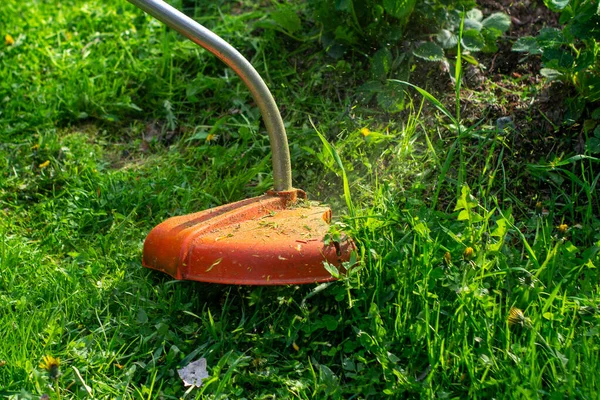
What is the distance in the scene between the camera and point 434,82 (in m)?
3.35

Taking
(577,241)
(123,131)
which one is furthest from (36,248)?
(577,241)

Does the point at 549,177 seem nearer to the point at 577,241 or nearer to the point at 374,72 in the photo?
the point at 577,241

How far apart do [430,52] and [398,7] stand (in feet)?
0.79

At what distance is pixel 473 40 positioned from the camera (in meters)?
3.26

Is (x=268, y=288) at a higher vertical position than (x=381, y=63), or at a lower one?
lower

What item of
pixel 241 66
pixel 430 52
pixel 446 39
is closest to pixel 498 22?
pixel 446 39

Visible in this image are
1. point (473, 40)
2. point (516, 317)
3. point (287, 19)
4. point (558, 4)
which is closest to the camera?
point (516, 317)

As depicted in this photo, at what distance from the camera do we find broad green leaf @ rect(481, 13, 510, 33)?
3286 mm

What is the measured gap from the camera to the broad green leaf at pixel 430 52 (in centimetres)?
321

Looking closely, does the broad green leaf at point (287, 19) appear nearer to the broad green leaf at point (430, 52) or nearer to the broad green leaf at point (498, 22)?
the broad green leaf at point (430, 52)

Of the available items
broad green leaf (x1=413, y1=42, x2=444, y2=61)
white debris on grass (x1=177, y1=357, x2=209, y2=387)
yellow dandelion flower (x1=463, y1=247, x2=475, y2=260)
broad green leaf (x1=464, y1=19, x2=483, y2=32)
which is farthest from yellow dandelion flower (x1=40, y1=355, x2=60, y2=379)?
broad green leaf (x1=464, y1=19, x2=483, y2=32)

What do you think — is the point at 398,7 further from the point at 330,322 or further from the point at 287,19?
the point at 330,322

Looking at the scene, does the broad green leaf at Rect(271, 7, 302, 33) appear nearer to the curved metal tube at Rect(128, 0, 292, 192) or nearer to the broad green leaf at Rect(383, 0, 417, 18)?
the broad green leaf at Rect(383, 0, 417, 18)

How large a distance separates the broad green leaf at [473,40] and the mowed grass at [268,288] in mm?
336
